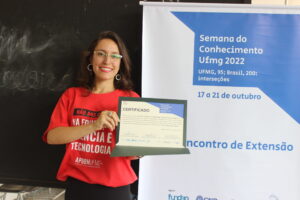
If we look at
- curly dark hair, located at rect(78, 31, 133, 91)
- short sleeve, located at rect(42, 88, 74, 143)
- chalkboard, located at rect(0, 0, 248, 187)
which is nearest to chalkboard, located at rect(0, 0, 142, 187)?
chalkboard, located at rect(0, 0, 248, 187)

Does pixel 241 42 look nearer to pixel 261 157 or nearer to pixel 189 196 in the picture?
pixel 261 157

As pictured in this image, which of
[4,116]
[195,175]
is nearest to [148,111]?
[195,175]

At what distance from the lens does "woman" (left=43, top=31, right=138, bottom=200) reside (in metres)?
1.35

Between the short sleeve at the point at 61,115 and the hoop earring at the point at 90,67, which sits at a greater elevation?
the hoop earring at the point at 90,67

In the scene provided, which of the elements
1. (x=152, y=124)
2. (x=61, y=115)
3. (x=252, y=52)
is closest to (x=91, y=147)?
(x=61, y=115)

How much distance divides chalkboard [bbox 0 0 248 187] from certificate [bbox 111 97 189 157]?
55 centimetres

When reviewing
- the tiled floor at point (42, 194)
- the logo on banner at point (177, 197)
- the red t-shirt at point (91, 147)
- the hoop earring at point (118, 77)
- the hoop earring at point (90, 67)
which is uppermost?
the hoop earring at point (90, 67)

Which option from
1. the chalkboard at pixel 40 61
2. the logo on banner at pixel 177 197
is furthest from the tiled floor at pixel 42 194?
the logo on banner at pixel 177 197

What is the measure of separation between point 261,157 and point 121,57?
1052 mm

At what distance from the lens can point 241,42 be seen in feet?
5.41

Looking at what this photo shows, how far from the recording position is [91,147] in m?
1.39

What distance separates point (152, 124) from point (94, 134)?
1.07 feet

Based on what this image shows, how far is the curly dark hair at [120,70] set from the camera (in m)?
1.49

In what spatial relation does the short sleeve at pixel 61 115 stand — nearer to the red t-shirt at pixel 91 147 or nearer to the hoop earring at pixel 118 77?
the red t-shirt at pixel 91 147
